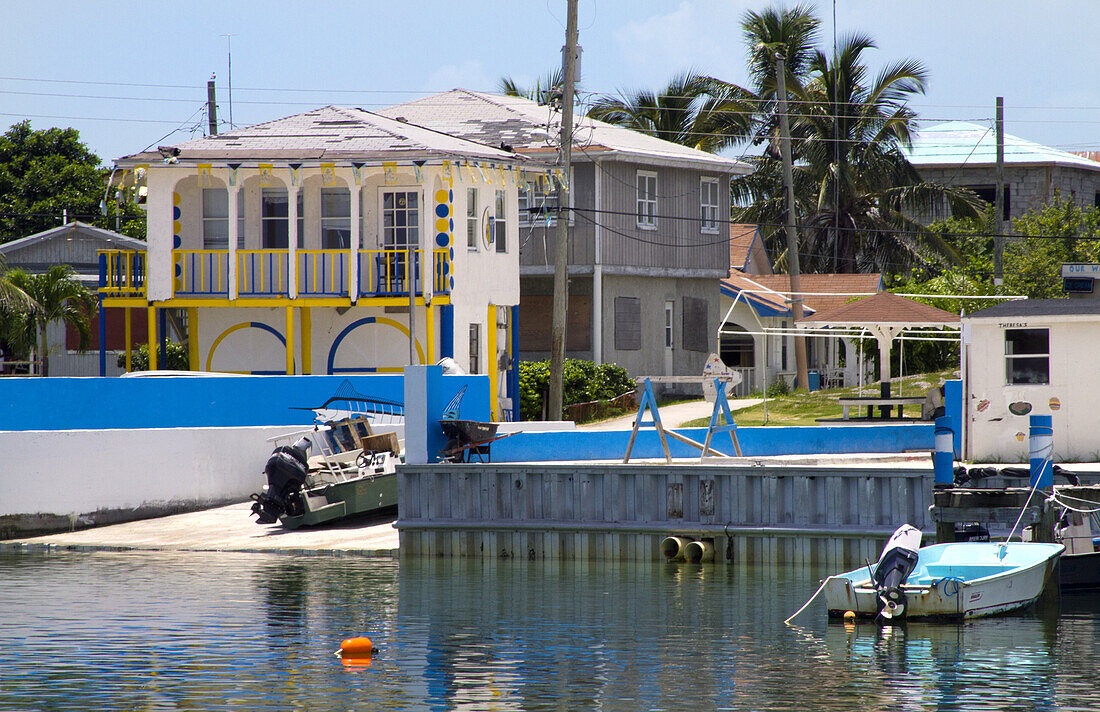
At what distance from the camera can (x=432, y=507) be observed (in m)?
22.6

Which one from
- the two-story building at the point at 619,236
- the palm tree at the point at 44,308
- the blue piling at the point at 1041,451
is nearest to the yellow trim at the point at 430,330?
the two-story building at the point at 619,236

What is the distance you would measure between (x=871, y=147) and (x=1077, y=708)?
45.8 metres

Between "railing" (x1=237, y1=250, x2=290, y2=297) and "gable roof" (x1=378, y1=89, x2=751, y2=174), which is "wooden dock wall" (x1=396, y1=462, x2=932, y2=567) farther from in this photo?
"gable roof" (x1=378, y1=89, x2=751, y2=174)

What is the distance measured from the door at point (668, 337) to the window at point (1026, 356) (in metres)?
17.3

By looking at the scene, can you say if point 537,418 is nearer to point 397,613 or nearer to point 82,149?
point 397,613

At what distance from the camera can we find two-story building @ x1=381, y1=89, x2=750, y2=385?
1609 inches

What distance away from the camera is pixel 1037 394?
2641 cm

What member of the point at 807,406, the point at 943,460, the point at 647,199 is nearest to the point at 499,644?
the point at 943,460

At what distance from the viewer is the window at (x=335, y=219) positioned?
33.7m

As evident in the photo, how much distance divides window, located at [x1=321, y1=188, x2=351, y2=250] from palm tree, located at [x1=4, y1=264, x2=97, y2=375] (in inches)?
381

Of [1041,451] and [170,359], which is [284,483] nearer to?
[1041,451]

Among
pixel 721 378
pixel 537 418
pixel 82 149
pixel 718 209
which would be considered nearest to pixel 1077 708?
pixel 721 378

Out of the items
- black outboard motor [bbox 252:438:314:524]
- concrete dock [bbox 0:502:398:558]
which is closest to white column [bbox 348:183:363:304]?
concrete dock [bbox 0:502:398:558]

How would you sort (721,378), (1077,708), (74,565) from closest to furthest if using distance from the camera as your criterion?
(1077,708), (74,565), (721,378)
